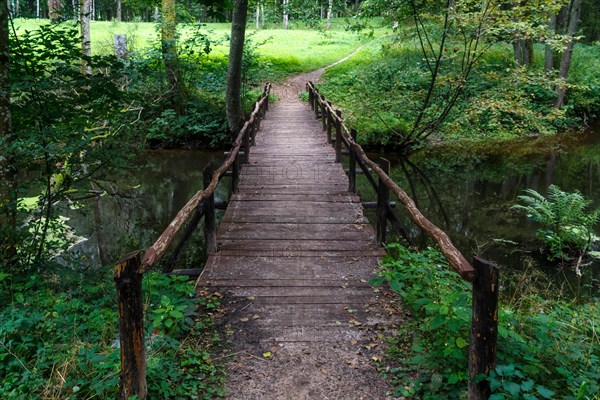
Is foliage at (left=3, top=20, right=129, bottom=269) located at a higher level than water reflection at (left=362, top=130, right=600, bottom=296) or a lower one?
higher

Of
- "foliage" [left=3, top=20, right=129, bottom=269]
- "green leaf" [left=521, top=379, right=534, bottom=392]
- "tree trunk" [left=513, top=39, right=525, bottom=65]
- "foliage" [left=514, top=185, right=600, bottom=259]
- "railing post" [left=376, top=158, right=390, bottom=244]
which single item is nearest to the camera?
"green leaf" [left=521, top=379, right=534, bottom=392]

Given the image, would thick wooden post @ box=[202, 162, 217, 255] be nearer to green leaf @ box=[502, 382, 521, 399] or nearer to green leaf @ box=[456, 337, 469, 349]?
green leaf @ box=[456, 337, 469, 349]

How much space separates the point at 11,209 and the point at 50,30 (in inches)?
82.1

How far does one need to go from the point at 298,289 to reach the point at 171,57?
13842 mm

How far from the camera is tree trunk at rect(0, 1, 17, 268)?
502 centimetres

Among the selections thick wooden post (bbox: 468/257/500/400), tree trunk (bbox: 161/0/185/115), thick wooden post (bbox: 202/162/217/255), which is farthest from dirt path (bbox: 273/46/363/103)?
thick wooden post (bbox: 468/257/500/400)

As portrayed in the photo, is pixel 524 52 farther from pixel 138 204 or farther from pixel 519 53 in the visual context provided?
pixel 138 204

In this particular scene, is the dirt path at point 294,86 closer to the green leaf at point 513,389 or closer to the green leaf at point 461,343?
the green leaf at point 461,343

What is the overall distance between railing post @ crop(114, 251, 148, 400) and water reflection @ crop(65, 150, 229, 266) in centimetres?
528

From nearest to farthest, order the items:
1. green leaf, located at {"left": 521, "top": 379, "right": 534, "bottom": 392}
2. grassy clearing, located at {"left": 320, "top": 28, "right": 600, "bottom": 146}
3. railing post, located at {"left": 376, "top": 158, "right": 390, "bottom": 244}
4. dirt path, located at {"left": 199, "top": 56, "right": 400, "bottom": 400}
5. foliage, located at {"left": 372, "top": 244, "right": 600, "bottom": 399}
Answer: green leaf, located at {"left": 521, "top": 379, "right": 534, "bottom": 392} → foliage, located at {"left": 372, "top": 244, "right": 600, "bottom": 399} → dirt path, located at {"left": 199, "top": 56, "right": 400, "bottom": 400} → railing post, located at {"left": 376, "top": 158, "right": 390, "bottom": 244} → grassy clearing, located at {"left": 320, "top": 28, "right": 600, "bottom": 146}

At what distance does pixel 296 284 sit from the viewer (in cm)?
514

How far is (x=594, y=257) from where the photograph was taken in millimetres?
8820

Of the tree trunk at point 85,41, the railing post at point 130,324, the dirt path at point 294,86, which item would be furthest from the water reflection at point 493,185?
the dirt path at point 294,86

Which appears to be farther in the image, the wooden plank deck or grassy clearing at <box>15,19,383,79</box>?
grassy clearing at <box>15,19,383,79</box>
